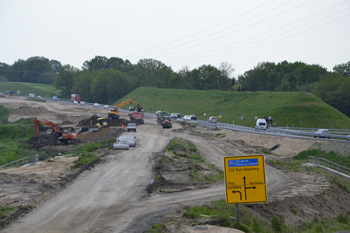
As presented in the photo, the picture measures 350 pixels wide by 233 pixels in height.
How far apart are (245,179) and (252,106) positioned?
91159 mm

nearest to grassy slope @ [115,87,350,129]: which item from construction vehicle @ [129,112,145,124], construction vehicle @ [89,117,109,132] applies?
construction vehicle @ [129,112,145,124]

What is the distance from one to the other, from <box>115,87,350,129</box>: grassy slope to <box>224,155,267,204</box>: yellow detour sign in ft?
245

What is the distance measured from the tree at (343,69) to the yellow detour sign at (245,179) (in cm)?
13418

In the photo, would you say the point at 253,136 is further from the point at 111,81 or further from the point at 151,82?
the point at 151,82

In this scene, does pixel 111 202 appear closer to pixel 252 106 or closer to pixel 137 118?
pixel 137 118

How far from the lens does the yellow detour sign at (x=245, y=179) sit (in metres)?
13.7

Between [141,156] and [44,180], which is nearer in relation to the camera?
[44,180]

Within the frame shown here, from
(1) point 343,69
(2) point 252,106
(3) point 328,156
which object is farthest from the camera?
(1) point 343,69

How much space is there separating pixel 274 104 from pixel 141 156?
221 feet

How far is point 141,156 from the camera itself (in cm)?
3909

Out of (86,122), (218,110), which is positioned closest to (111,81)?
(218,110)

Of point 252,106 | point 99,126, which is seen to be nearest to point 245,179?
point 99,126

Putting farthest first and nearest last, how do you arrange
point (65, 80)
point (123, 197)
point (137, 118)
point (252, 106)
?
point (65, 80), point (252, 106), point (137, 118), point (123, 197)

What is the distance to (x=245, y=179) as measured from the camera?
45.2 ft
